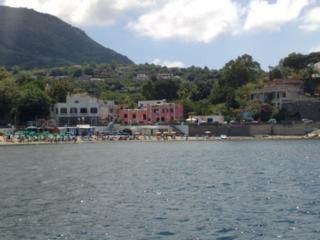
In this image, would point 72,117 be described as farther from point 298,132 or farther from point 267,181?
point 267,181

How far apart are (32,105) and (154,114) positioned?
939 inches

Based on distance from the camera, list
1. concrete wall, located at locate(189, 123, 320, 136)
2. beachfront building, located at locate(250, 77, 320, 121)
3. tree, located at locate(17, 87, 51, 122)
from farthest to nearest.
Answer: beachfront building, located at locate(250, 77, 320, 121), concrete wall, located at locate(189, 123, 320, 136), tree, located at locate(17, 87, 51, 122)

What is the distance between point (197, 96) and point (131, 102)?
14197 mm

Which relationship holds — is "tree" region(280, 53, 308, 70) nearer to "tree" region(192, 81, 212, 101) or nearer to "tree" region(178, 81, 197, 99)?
"tree" region(192, 81, 212, 101)

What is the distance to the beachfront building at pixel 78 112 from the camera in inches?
4921

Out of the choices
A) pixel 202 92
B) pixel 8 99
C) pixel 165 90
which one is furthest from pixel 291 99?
pixel 8 99

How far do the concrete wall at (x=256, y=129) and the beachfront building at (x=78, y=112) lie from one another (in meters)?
18.5

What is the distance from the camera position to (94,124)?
125625 millimetres

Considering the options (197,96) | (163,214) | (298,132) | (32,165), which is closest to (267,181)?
(163,214)

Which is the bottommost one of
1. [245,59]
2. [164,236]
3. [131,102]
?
[164,236]

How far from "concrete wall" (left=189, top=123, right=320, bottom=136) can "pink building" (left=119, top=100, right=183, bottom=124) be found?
31.2ft

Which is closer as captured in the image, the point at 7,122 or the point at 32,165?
the point at 32,165

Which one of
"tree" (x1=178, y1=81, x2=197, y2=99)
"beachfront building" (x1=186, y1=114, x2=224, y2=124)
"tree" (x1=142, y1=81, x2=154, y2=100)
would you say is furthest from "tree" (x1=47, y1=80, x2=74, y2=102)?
"beachfront building" (x1=186, y1=114, x2=224, y2=124)

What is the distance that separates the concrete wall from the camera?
118 meters
